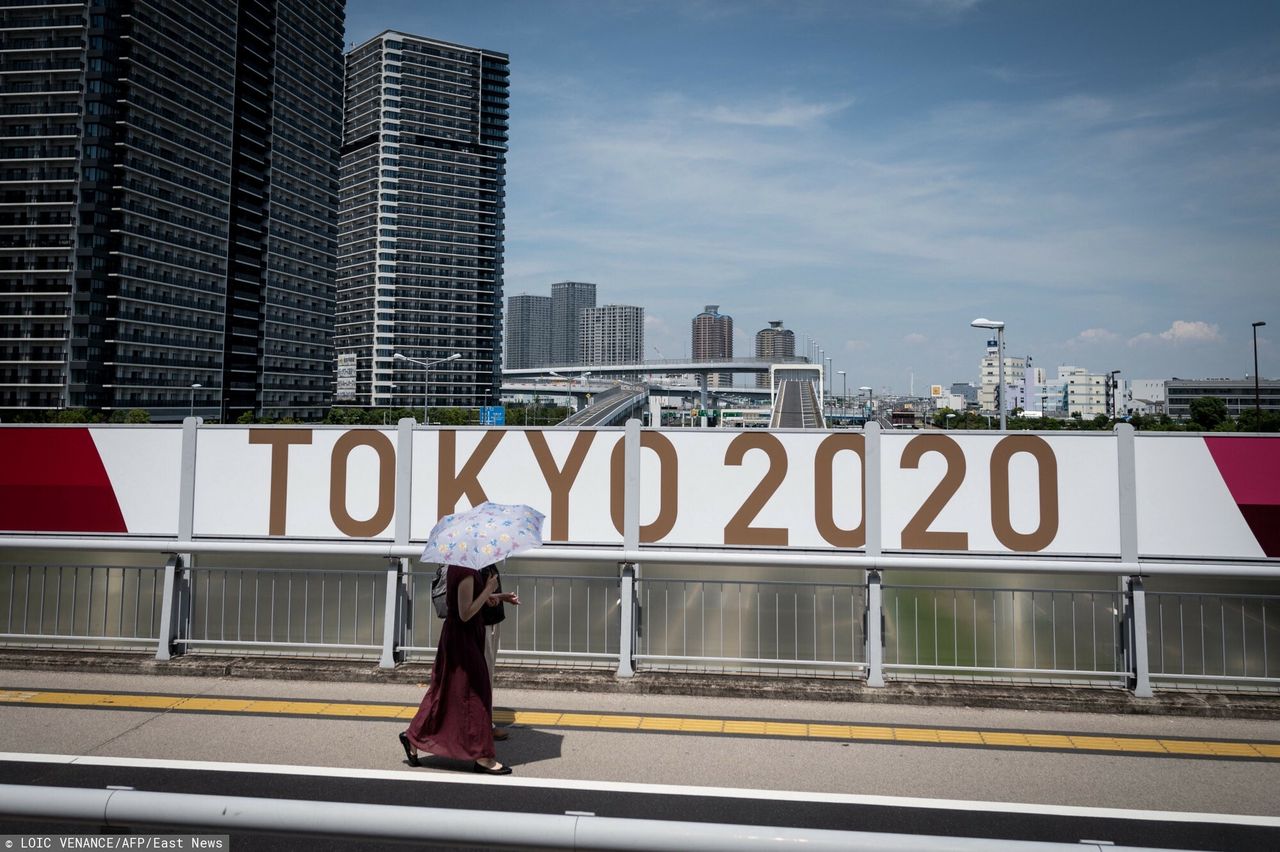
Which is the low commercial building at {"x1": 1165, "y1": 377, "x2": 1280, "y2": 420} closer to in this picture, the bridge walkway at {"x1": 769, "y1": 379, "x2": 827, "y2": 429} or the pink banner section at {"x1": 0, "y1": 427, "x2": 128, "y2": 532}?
the bridge walkway at {"x1": 769, "y1": 379, "x2": 827, "y2": 429}

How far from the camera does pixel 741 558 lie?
26.2 feet

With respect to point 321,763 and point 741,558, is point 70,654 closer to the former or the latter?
point 321,763

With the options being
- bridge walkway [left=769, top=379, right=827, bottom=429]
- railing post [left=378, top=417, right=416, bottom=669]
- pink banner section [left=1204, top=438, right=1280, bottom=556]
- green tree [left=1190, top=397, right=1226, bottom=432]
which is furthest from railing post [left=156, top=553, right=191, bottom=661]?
green tree [left=1190, top=397, right=1226, bottom=432]

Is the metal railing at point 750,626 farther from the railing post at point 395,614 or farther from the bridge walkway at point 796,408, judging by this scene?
the bridge walkway at point 796,408

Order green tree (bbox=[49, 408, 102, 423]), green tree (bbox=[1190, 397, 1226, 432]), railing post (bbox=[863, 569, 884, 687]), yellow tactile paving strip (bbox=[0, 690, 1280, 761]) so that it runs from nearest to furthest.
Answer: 1. yellow tactile paving strip (bbox=[0, 690, 1280, 761])
2. railing post (bbox=[863, 569, 884, 687])
3. green tree (bbox=[1190, 397, 1226, 432])
4. green tree (bbox=[49, 408, 102, 423])

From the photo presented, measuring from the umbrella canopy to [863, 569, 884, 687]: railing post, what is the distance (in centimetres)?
333

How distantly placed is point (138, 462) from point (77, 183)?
101 metres

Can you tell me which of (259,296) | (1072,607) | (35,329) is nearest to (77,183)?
(35,329)

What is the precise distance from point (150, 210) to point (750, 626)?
10776cm

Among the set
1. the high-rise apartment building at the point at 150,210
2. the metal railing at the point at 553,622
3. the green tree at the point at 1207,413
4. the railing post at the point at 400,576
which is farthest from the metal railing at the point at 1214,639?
the high-rise apartment building at the point at 150,210

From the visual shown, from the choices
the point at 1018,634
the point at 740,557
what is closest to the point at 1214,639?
the point at 1018,634

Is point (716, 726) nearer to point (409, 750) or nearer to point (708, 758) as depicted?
point (708, 758)

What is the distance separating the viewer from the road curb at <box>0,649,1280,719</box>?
732 centimetres

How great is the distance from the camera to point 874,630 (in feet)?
25.7
